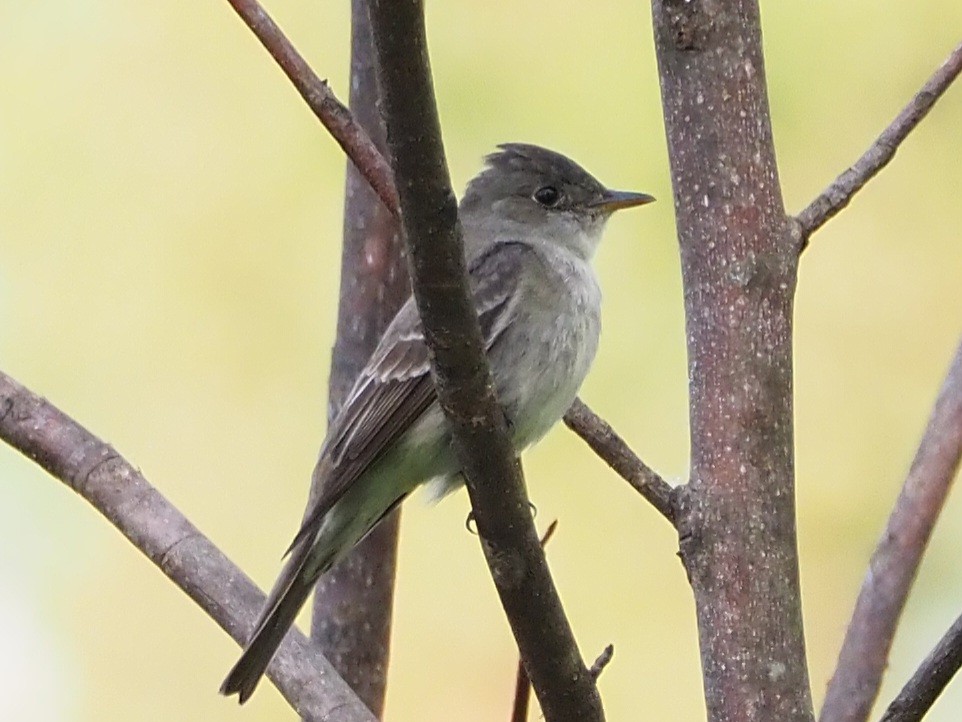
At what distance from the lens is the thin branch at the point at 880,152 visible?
2127 millimetres

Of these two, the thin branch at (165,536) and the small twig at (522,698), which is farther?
the thin branch at (165,536)

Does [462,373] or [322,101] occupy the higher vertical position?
[322,101]

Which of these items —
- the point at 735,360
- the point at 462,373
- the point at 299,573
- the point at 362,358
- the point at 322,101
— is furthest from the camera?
the point at 362,358

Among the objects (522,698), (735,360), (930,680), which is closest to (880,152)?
(735,360)

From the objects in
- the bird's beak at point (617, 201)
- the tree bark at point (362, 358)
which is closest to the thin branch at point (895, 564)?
the tree bark at point (362, 358)

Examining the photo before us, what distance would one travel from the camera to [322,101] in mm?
2439

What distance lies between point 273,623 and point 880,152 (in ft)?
3.63

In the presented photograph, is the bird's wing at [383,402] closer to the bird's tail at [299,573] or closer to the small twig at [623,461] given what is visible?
the bird's tail at [299,573]

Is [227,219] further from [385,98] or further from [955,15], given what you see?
[385,98]

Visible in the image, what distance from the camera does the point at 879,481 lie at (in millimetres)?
4121

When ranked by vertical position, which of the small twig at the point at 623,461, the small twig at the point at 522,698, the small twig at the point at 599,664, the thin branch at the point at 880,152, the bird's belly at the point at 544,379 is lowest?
the small twig at the point at 522,698

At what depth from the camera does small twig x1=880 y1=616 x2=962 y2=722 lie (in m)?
1.65

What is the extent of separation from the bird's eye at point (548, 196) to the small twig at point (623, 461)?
0.95m

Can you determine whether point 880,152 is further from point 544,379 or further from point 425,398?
point 425,398
